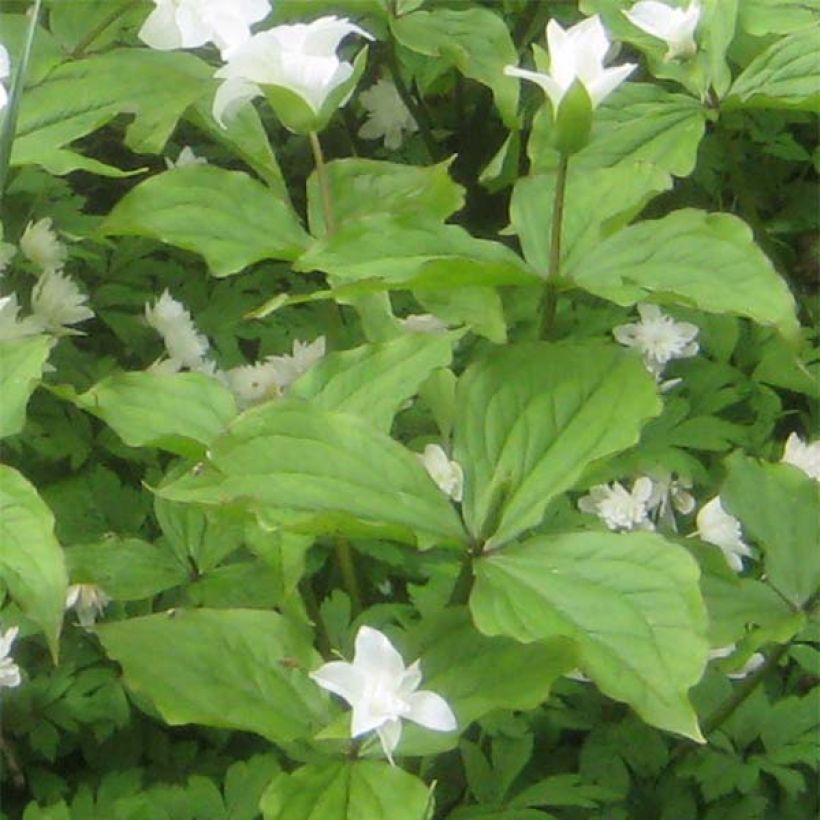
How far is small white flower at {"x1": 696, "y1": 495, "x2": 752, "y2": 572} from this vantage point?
1517mm

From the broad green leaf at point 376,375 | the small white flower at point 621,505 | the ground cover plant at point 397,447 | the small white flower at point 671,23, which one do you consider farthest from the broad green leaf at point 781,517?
→ the small white flower at point 671,23

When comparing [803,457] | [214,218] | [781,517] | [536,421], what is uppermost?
[214,218]

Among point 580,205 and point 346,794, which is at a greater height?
point 580,205

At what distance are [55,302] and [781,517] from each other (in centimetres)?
87

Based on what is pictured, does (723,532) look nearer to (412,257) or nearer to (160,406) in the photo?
(412,257)

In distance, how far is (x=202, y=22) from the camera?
51.3 inches

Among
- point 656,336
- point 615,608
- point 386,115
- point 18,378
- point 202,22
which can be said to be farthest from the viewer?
point 386,115

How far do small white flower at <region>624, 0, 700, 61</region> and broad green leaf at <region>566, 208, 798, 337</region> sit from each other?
0.34 metres

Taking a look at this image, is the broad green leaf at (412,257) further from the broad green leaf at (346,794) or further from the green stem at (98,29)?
the green stem at (98,29)

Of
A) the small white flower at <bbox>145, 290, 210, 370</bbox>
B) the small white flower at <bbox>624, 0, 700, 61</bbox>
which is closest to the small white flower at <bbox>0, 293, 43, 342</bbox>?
the small white flower at <bbox>145, 290, 210, 370</bbox>

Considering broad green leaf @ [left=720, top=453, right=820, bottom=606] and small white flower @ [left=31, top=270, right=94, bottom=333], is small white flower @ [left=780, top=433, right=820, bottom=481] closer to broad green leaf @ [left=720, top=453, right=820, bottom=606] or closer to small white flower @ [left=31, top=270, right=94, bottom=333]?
broad green leaf @ [left=720, top=453, right=820, bottom=606]

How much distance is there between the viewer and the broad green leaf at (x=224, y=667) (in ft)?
3.68

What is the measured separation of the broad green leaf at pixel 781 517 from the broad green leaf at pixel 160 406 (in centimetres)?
53

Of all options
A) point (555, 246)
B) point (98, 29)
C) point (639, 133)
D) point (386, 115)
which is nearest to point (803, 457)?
point (639, 133)
